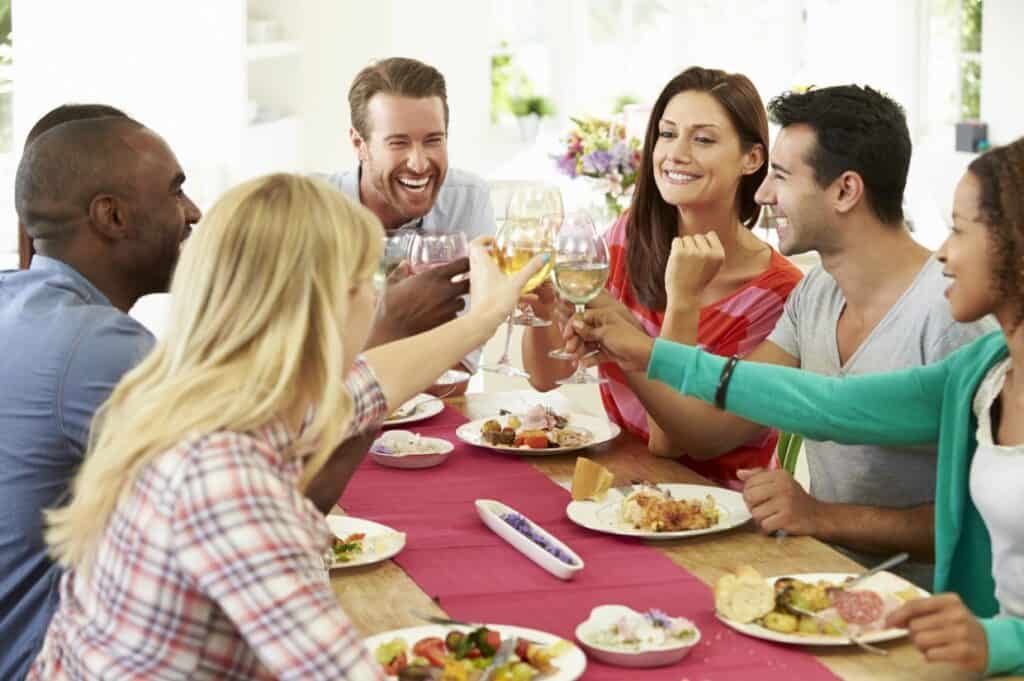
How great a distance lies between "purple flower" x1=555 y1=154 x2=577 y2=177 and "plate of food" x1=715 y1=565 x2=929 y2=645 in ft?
9.64

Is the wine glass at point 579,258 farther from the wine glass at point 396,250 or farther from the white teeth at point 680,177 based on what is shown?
the white teeth at point 680,177

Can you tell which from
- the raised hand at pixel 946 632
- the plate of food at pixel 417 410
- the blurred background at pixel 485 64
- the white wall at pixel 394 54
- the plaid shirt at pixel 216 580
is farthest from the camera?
the white wall at pixel 394 54

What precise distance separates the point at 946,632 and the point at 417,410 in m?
1.44

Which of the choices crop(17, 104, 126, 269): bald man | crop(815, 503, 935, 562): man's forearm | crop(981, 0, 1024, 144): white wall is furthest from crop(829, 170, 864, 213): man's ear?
crop(981, 0, 1024, 144): white wall

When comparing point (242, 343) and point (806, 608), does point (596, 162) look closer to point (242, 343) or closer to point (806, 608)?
point (806, 608)

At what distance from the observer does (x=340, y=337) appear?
1375mm

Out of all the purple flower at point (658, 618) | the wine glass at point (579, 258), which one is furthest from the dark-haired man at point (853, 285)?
the purple flower at point (658, 618)

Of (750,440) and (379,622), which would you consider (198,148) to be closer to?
(750,440)

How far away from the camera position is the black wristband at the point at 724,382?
2172 mm

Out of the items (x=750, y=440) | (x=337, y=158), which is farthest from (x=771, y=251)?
(x=337, y=158)

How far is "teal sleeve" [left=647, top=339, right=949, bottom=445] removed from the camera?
208cm

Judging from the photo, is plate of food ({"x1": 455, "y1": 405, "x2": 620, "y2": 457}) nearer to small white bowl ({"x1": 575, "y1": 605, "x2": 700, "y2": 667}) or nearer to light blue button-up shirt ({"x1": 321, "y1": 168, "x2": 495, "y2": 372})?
small white bowl ({"x1": 575, "y1": 605, "x2": 700, "y2": 667})

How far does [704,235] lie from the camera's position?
9.17 feet

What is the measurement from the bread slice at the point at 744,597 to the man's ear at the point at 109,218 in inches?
37.5
